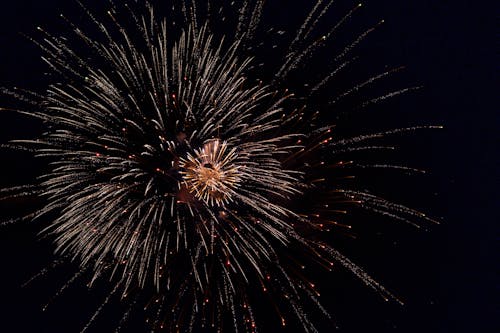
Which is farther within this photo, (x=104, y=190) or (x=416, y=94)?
(x=416, y=94)

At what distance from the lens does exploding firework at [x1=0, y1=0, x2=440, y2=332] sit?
5.79 m

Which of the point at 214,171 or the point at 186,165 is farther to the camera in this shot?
the point at 186,165

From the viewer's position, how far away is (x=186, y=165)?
596 cm

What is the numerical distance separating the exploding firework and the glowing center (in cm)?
2

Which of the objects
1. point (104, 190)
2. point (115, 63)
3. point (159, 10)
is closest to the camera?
point (104, 190)

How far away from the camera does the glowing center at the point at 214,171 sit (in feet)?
18.9

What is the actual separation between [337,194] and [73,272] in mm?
4558

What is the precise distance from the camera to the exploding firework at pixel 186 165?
5789 millimetres

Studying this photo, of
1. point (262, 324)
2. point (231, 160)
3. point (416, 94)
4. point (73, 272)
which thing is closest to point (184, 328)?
point (262, 324)

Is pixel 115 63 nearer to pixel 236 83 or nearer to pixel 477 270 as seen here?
pixel 236 83

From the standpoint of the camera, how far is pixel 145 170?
5.96 m

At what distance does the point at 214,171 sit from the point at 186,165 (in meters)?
0.44

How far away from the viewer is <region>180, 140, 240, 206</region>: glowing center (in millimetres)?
5773

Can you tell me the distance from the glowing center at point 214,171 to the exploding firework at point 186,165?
0.02 m
